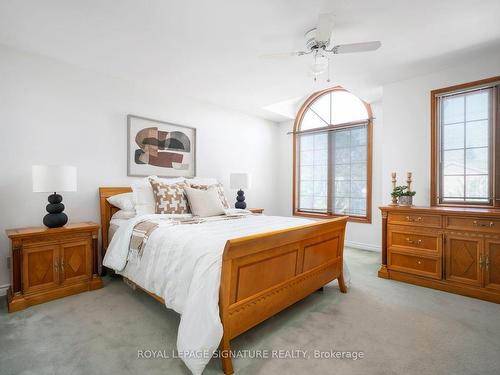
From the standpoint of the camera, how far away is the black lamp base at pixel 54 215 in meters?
2.55

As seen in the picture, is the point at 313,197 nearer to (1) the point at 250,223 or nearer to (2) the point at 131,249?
(1) the point at 250,223

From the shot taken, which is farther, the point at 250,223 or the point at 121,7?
the point at 250,223

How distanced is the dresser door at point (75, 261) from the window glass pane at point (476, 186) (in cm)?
430

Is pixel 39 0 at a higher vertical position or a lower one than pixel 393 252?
higher

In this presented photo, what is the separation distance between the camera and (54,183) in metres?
2.45

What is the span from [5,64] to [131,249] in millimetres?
2271

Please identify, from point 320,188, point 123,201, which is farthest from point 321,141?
point 123,201

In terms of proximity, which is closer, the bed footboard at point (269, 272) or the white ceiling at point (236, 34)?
the bed footboard at point (269, 272)

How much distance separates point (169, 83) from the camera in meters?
3.61

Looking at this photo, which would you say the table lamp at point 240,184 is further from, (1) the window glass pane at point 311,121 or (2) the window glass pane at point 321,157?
Answer: (1) the window glass pane at point 311,121

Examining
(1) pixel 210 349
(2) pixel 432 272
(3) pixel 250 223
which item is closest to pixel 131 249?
(3) pixel 250 223

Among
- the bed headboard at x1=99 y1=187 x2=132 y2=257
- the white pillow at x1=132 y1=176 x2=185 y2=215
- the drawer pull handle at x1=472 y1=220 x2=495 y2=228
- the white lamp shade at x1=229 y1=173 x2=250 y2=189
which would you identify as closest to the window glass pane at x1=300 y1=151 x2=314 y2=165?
the white lamp shade at x1=229 y1=173 x2=250 y2=189

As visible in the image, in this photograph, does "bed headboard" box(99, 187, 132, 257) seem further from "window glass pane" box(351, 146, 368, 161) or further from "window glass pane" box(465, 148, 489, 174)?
"window glass pane" box(465, 148, 489, 174)

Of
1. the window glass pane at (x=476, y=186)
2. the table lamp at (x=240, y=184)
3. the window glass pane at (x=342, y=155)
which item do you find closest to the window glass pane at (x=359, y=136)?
the window glass pane at (x=342, y=155)
